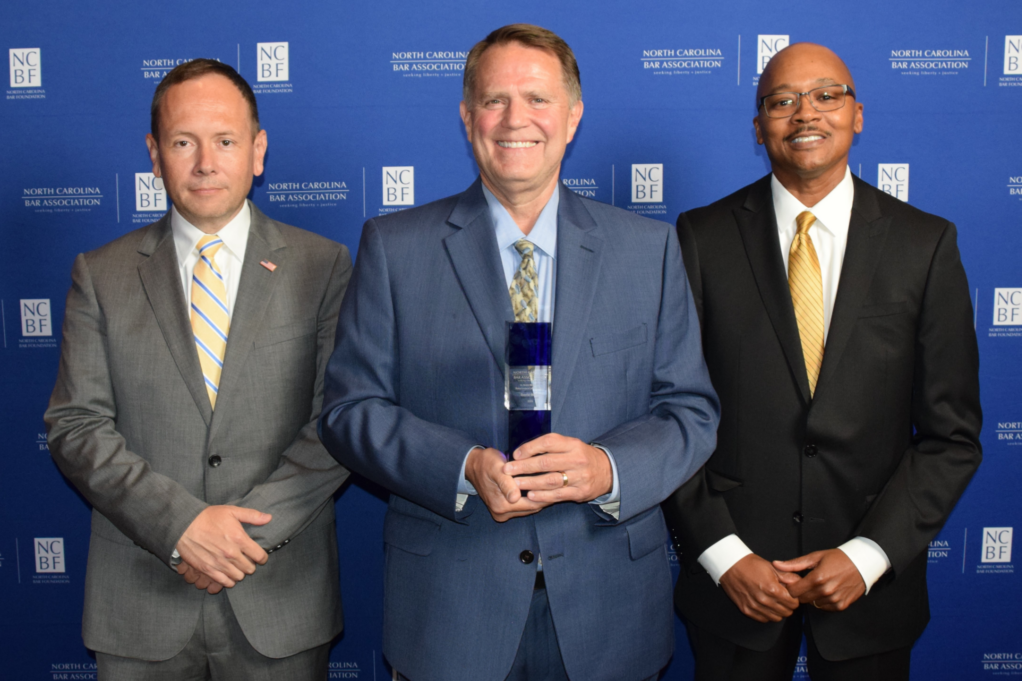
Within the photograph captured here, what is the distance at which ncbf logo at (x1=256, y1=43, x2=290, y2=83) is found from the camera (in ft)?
9.52

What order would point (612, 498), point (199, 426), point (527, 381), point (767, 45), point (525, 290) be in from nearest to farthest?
1. point (527, 381)
2. point (612, 498)
3. point (525, 290)
4. point (199, 426)
5. point (767, 45)

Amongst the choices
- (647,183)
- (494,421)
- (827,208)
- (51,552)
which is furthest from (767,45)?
(51,552)

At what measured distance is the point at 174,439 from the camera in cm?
193

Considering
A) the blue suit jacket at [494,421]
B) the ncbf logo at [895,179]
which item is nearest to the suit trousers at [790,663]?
the blue suit jacket at [494,421]

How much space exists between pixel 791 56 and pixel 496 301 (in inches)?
43.4

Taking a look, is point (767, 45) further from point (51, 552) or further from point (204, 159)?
point (51, 552)

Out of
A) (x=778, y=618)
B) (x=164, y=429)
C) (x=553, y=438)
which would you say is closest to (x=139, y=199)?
(x=164, y=429)

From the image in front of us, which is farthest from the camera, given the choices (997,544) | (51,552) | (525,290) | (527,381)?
(51,552)

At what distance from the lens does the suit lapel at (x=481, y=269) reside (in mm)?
1650

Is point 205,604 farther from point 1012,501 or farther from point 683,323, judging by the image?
point 1012,501

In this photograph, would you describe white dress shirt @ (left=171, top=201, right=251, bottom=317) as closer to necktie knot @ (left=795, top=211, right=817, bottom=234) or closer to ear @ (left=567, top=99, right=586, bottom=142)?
ear @ (left=567, top=99, right=586, bottom=142)

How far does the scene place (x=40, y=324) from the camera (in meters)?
3.03

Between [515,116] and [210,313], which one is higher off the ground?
[515,116]

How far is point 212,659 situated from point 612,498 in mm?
1153
